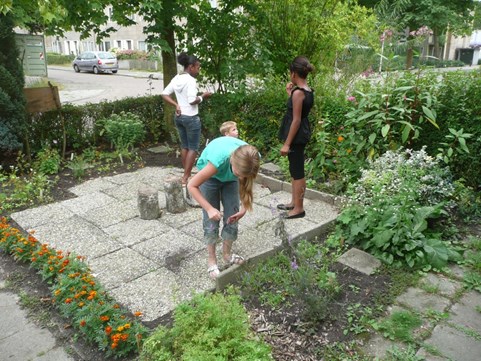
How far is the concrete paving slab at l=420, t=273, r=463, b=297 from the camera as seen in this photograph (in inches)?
128

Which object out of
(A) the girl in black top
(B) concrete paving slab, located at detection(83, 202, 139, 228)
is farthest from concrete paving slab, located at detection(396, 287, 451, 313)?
(B) concrete paving slab, located at detection(83, 202, 139, 228)

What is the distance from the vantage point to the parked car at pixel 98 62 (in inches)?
1160

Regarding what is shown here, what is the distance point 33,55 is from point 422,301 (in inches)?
313

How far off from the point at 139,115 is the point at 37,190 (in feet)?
9.87

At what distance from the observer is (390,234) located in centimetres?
365

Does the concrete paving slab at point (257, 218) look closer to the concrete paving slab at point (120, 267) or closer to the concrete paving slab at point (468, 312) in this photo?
the concrete paving slab at point (120, 267)

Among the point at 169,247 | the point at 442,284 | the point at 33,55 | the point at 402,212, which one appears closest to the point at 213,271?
the point at 169,247

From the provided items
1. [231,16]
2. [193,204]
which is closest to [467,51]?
[231,16]

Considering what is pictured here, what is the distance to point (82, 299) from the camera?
3094 millimetres

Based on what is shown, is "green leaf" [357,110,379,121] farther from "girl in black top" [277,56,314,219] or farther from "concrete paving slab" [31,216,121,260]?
"concrete paving slab" [31,216,121,260]

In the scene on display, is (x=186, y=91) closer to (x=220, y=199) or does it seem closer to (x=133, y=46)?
(x=220, y=199)

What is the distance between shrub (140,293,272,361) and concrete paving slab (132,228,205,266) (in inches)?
53.5

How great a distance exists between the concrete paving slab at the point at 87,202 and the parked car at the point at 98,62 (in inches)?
1053

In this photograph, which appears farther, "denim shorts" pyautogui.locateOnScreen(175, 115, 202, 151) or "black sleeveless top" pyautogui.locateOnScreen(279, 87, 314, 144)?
"denim shorts" pyautogui.locateOnScreen(175, 115, 202, 151)
